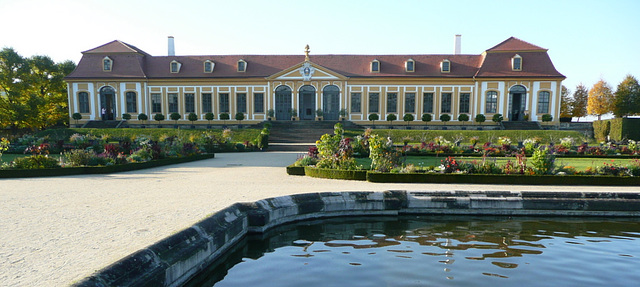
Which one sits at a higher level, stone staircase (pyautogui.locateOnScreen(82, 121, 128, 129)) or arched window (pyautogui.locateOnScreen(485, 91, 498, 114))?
arched window (pyautogui.locateOnScreen(485, 91, 498, 114))

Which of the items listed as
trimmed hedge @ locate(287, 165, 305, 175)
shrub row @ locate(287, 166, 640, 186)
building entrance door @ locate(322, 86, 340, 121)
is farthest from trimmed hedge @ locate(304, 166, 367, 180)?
building entrance door @ locate(322, 86, 340, 121)

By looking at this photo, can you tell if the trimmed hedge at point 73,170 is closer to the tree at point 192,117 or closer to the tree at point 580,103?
the tree at point 192,117

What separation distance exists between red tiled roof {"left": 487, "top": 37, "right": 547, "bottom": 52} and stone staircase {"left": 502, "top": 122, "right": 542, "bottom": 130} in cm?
661

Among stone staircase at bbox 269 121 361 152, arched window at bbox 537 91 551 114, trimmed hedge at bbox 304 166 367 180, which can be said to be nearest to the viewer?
trimmed hedge at bbox 304 166 367 180

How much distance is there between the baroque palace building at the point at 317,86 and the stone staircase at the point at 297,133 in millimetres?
2828

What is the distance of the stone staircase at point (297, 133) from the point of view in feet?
69.0

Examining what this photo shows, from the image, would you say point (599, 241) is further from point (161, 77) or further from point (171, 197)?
point (161, 77)

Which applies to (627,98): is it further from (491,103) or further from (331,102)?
(331,102)

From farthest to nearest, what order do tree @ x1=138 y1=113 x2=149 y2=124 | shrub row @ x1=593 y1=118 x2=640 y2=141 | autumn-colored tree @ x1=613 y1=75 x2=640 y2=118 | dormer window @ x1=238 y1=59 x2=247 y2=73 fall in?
autumn-colored tree @ x1=613 y1=75 x2=640 y2=118 → dormer window @ x1=238 y1=59 x2=247 y2=73 → tree @ x1=138 y1=113 x2=149 y2=124 → shrub row @ x1=593 y1=118 x2=640 y2=141

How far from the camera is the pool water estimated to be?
413 cm

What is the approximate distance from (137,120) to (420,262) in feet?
109

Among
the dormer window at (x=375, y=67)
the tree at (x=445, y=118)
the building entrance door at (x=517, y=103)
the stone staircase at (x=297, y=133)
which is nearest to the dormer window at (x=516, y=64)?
the building entrance door at (x=517, y=103)

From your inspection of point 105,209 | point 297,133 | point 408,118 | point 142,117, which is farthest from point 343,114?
point 105,209

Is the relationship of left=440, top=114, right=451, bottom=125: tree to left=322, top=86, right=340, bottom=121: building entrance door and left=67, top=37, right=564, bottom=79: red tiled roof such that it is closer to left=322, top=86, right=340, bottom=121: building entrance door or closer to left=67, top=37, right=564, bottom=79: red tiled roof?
left=67, top=37, right=564, bottom=79: red tiled roof
